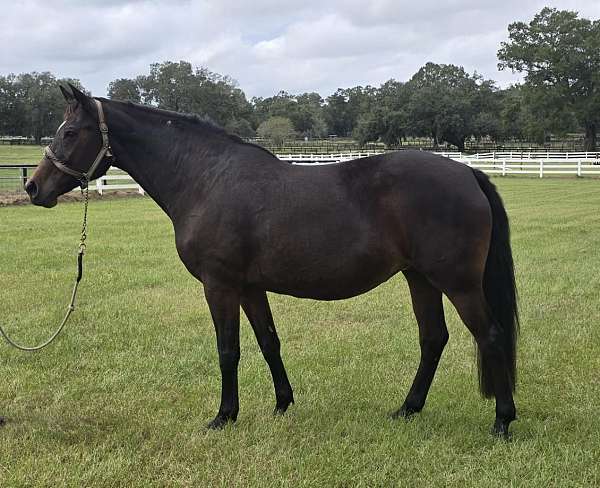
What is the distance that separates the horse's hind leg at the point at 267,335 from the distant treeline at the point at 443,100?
36791 millimetres

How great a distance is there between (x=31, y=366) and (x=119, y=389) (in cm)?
103

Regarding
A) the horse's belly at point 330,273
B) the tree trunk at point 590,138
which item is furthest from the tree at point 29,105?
the horse's belly at point 330,273

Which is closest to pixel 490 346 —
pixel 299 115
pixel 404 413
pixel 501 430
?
pixel 501 430

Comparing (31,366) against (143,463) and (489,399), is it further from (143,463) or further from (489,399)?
(489,399)

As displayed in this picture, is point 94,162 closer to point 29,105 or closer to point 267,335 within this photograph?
point 267,335

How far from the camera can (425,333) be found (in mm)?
4156

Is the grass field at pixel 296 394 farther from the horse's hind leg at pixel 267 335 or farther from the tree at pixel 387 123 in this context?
the tree at pixel 387 123

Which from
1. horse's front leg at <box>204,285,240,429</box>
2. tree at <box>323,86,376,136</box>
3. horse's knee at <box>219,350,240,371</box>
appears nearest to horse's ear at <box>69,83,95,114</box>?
horse's front leg at <box>204,285,240,429</box>

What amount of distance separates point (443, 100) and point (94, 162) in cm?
7448

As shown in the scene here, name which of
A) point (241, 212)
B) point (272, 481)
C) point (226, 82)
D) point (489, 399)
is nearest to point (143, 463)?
point (272, 481)

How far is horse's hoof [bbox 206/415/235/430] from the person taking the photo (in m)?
3.87

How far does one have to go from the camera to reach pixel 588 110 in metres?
55.2

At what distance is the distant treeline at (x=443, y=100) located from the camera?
55969mm

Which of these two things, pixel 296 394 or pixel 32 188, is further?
pixel 296 394
